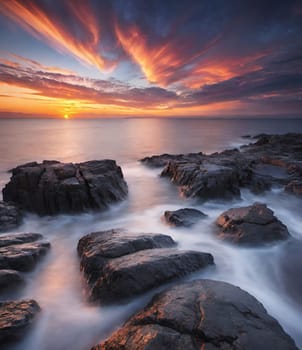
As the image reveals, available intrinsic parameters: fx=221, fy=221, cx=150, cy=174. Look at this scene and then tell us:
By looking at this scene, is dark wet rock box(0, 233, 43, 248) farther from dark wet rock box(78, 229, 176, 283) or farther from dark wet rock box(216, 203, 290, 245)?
dark wet rock box(216, 203, 290, 245)

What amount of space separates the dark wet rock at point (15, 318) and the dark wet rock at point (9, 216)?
400 cm

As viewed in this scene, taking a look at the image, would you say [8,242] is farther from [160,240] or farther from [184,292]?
[184,292]

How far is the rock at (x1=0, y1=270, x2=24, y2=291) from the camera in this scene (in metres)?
4.43

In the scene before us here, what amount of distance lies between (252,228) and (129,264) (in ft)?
13.5

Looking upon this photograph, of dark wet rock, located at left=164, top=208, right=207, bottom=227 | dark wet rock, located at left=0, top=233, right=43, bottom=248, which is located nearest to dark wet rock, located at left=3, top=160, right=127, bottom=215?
dark wet rock, located at left=0, top=233, right=43, bottom=248

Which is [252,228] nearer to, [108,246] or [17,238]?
[108,246]

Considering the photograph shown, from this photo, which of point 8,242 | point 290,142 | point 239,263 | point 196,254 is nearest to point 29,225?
point 8,242

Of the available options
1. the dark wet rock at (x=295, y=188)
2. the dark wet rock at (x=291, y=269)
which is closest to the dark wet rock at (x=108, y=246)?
the dark wet rock at (x=291, y=269)

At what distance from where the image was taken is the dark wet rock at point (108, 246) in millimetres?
4754

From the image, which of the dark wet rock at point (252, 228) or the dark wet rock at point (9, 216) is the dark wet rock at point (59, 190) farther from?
the dark wet rock at point (252, 228)

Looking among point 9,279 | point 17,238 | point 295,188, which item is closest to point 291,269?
point 295,188

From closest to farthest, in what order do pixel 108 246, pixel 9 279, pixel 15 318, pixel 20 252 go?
pixel 15 318
pixel 9 279
pixel 108 246
pixel 20 252

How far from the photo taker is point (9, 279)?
4523 millimetres

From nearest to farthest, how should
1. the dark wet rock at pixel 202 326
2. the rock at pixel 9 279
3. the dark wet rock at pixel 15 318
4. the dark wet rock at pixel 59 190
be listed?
the dark wet rock at pixel 202 326, the dark wet rock at pixel 15 318, the rock at pixel 9 279, the dark wet rock at pixel 59 190
